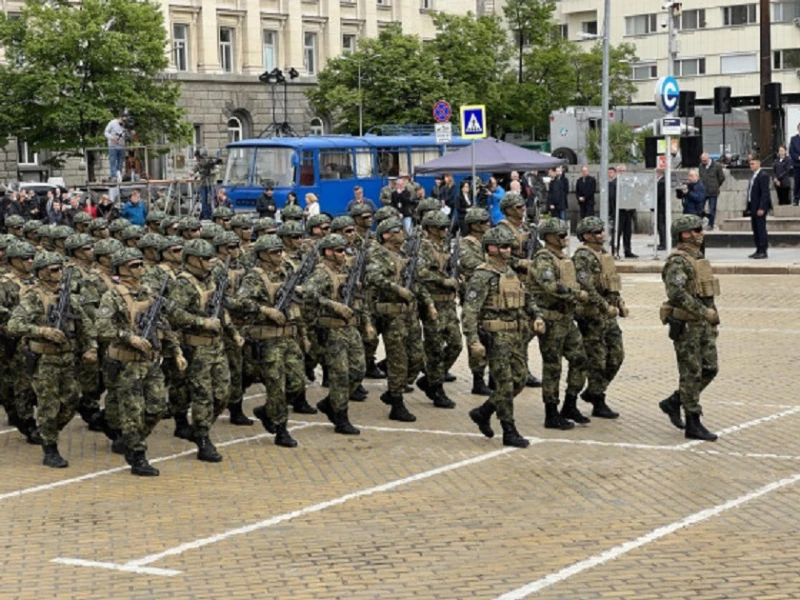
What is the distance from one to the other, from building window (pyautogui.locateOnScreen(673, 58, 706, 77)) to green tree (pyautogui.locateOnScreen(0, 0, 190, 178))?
36605 mm

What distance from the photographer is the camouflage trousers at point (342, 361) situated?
14.5 metres

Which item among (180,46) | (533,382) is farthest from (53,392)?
(180,46)

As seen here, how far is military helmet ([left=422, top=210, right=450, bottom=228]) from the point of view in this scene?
16.5 m

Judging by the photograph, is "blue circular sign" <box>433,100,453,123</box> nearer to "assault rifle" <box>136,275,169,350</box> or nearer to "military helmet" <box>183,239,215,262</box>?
"military helmet" <box>183,239,215,262</box>

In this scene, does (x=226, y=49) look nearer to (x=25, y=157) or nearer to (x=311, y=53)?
(x=311, y=53)

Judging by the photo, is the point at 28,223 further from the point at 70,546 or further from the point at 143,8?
the point at 143,8

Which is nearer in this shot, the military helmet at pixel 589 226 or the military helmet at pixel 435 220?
the military helmet at pixel 589 226

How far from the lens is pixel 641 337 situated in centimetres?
2059

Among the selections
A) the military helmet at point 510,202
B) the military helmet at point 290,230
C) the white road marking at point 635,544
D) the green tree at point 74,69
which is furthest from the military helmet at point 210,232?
the green tree at point 74,69

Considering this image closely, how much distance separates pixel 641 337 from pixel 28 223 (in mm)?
7662

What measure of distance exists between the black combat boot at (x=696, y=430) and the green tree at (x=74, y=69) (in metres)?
35.3

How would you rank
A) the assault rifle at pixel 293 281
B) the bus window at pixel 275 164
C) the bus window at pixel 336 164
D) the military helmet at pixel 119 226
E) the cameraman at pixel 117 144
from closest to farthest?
1. the assault rifle at pixel 293 281
2. the military helmet at pixel 119 226
3. the cameraman at pixel 117 144
4. the bus window at pixel 275 164
5. the bus window at pixel 336 164

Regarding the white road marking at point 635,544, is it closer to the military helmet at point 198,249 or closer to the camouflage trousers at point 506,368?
the camouflage trousers at point 506,368

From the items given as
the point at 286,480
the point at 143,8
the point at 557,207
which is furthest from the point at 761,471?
the point at 143,8
